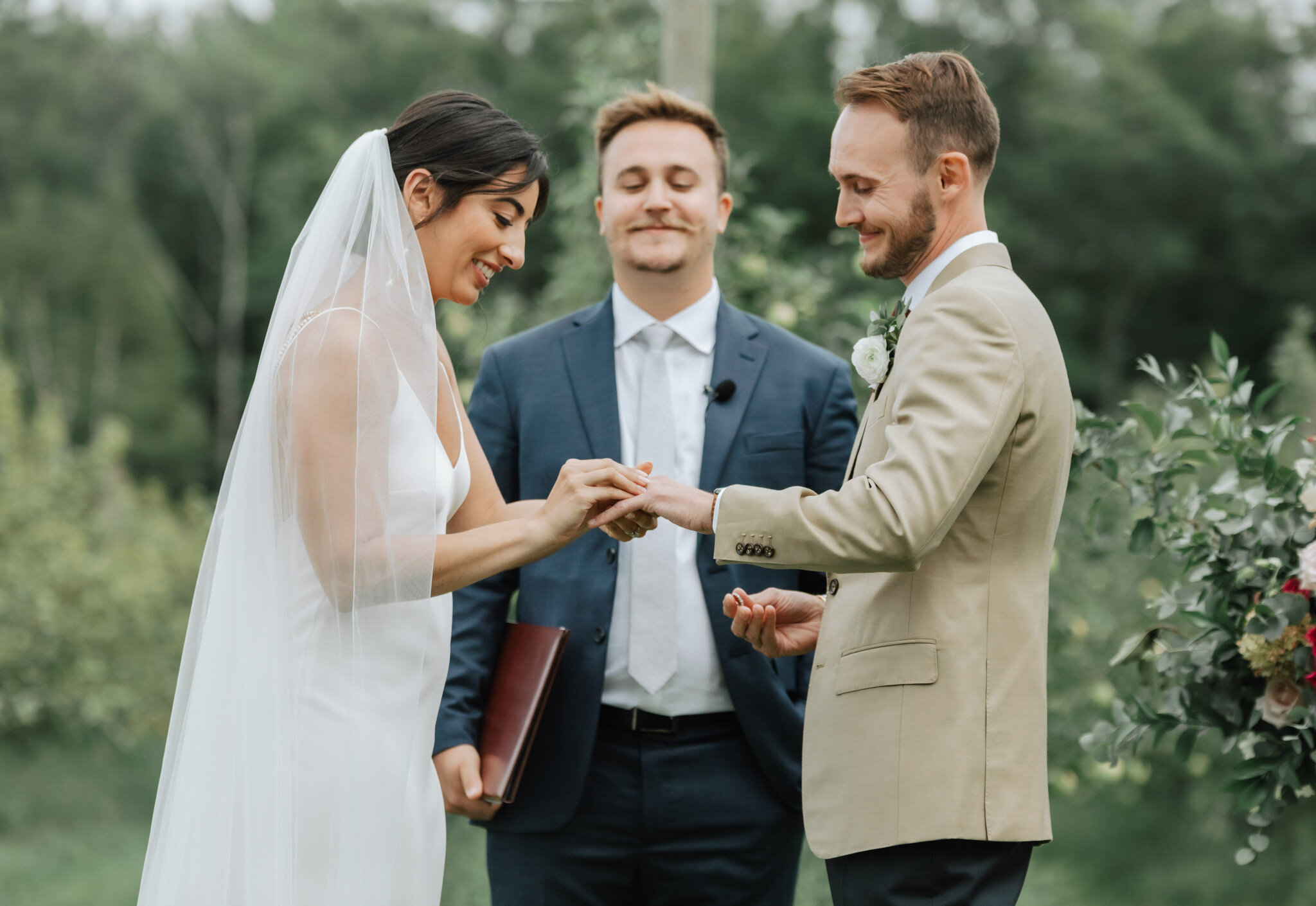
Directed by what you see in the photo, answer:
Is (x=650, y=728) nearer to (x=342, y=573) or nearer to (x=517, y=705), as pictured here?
(x=517, y=705)

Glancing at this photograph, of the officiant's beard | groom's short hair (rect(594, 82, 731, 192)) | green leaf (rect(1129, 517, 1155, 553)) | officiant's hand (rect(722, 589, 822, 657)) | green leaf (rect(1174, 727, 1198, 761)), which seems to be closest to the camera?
officiant's hand (rect(722, 589, 822, 657))

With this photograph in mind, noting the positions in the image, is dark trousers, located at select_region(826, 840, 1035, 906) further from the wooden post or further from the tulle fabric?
the wooden post

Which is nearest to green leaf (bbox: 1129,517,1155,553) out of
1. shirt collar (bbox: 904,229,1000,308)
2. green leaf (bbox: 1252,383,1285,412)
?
green leaf (bbox: 1252,383,1285,412)

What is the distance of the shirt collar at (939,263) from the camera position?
8.75 ft

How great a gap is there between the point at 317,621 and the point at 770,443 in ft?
4.15

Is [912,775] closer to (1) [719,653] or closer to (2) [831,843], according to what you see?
(2) [831,843]

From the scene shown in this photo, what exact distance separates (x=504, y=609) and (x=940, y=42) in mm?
29083

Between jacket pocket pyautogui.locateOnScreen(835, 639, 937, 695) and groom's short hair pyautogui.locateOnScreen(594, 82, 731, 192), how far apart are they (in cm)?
166

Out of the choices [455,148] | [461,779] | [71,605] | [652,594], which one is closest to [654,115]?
[455,148]

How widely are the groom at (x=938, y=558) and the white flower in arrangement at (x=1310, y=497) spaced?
0.69 metres

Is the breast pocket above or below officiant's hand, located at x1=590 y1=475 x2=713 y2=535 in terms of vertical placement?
above

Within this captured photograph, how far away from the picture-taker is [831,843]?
256 centimetres

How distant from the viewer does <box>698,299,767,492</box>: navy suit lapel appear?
3.36 meters

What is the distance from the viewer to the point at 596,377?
3459 millimetres
